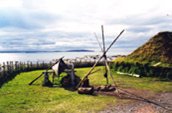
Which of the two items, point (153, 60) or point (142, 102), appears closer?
point (142, 102)

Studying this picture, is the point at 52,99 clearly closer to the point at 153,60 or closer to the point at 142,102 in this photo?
the point at 142,102

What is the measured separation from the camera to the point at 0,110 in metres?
20.7

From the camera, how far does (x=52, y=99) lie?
24.8 m

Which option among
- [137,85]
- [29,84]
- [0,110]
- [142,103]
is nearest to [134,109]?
[142,103]

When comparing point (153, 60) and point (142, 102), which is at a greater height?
point (153, 60)

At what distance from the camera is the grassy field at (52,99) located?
837 inches

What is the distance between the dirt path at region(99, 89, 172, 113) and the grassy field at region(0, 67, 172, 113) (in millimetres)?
1057

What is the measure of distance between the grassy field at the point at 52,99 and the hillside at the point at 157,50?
21.4 ft

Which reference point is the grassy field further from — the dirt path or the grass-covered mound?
the grass-covered mound

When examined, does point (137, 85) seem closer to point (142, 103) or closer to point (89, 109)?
point (142, 103)

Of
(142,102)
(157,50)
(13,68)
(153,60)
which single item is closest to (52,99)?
(142,102)

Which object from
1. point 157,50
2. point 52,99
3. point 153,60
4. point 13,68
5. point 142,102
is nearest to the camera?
point 142,102

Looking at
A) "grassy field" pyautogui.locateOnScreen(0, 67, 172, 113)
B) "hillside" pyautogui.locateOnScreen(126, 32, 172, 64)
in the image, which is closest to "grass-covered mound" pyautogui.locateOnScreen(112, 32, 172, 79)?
"hillside" pyautogui.locateOnScreen(126, 32, 172, 64)

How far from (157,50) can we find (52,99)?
71.3 ft
